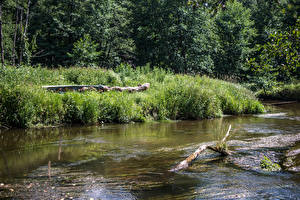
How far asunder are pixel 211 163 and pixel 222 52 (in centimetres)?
3348

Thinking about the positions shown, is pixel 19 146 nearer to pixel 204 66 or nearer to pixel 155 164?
pixel 155 164

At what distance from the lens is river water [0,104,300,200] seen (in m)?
4.64

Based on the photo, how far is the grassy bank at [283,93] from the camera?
87.5 ft

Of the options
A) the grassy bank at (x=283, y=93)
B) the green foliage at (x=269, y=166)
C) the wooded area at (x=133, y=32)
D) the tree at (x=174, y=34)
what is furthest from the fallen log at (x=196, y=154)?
the tree at (x=174, y=34)

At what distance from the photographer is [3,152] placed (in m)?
7.34

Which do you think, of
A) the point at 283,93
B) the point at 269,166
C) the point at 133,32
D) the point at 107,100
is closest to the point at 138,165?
the point at 269,166

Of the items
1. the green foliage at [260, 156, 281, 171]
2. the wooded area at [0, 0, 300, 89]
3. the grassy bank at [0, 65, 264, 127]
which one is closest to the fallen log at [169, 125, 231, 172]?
the green foliage at [260, 156, 281, 171]

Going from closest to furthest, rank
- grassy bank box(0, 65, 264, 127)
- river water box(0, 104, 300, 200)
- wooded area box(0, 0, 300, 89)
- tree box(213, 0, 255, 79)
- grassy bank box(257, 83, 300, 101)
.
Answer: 1. river water box(0, 104, 300, 200)
2. grassy bank box(0, 65, 264, 127)
3. grassy bank box(257, 83, 300, 101)
4. wooded area box(0, 0, 300, 89)
5. tree box(213, 0, 255, 79)

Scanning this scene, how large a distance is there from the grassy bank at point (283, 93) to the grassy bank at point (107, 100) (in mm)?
10662

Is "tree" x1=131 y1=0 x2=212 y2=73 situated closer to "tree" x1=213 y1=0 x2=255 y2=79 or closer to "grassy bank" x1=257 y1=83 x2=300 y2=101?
"tree" x1=213 y1=0 x2=255 y2=79

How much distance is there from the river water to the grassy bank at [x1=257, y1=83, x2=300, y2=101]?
17.4 metres

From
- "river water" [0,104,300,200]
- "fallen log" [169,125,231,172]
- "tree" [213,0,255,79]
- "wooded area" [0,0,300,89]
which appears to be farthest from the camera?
"tree" [213,0,255,79]

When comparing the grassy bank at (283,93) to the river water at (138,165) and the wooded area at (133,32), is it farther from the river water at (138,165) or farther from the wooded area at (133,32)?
the river water at (138,165)

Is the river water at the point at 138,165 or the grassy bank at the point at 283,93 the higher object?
the grassy bank at the point at 283,93
